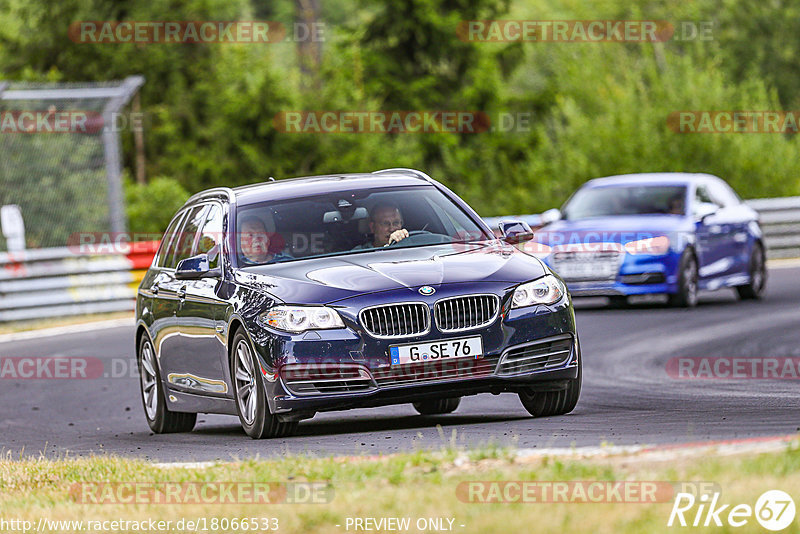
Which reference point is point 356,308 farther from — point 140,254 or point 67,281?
point 140,254

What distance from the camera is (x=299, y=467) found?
292 inches

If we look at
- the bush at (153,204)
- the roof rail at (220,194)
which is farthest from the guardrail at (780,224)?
the roof rail at (220,194)

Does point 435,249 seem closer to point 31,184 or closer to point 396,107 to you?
point 31,184

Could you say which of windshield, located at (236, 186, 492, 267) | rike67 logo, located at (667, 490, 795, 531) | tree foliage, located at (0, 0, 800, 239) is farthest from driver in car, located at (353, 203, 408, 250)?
tree foliage, located at (0, 0, 800, 239)

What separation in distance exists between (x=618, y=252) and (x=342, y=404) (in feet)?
35.4

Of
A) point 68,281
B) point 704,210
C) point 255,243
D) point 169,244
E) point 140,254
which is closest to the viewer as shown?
point 255,243

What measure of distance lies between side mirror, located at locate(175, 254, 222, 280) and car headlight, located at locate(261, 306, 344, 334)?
1166mm

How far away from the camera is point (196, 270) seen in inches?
413

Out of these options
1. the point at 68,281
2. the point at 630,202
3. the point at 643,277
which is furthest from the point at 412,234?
the point at 68,281

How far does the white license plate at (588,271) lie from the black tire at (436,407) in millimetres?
8501

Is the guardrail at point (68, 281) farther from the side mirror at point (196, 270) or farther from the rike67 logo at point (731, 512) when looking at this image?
the rike67 logo at point (731, 512)

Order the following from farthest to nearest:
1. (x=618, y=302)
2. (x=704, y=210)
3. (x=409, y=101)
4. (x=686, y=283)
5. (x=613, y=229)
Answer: (x=409, y=101) < (x=618, y=302) < (x=704, y=210) < (x=613, y=229) < (x=686, y=283)

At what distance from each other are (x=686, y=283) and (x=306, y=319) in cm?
1120

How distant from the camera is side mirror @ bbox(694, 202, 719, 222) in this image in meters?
20.2
